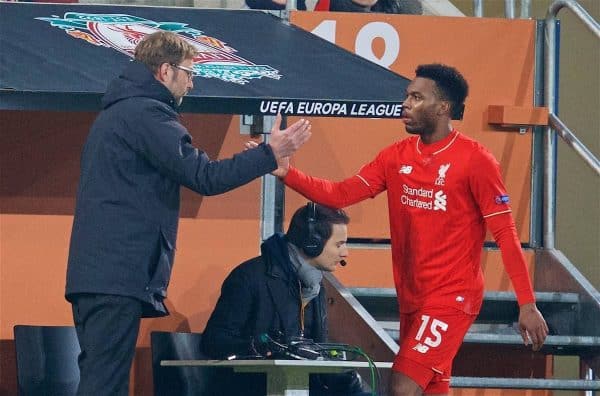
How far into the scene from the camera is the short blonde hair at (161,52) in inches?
216

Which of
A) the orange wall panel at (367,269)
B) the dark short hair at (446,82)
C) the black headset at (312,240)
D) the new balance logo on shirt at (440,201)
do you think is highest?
the dark short hair at (446,82)

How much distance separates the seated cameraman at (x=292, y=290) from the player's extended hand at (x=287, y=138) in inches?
37.8

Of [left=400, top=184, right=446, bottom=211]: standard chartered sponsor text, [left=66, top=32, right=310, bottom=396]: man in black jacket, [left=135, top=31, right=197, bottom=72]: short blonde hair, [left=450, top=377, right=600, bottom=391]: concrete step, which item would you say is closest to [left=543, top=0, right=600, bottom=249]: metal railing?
[left=450, top=377, right=600, bottom=391]: concrete step

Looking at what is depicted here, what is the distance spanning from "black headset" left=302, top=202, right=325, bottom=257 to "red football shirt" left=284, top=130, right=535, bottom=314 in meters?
0.48

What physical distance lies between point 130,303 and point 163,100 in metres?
0.84

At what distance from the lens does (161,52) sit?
5.48 meters

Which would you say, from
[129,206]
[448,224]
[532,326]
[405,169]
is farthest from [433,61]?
[129,206]

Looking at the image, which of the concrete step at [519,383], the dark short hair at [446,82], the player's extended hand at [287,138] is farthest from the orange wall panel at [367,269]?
the player's extended hand at [287,138]

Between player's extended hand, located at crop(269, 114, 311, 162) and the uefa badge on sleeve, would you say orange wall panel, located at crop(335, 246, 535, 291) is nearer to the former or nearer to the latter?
the uefa badge on sleeve

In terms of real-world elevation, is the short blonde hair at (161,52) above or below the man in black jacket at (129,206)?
above

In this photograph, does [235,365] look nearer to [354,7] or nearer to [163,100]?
[163,100]

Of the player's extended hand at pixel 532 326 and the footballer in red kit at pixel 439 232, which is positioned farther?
the footballer in red kit at pixel 439 232

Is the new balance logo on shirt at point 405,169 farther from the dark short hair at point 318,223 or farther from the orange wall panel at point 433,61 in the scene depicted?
the orange wall panel at point 433,61

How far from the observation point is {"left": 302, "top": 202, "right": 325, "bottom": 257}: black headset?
6.42 metres
